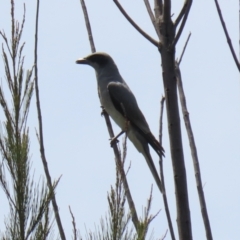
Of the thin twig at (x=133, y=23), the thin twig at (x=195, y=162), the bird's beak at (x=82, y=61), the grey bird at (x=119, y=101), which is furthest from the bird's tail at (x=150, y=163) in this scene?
the thin twig at (x=133, y=23)

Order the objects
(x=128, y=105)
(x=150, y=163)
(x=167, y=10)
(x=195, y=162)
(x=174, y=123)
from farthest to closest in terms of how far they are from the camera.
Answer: (x=128, y=105) < (x=150, y=163) < (x=195, y=162) < (x=167, y=10) < (x=174, y=123)

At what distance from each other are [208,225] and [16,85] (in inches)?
45.4

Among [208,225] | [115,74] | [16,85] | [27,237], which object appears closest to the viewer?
[27,237]

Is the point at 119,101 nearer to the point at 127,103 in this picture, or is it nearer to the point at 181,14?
the point at 127,103

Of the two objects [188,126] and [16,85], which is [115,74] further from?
[16,85]

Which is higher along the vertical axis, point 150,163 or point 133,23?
point 150,163

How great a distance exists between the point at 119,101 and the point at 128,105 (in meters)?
0.18

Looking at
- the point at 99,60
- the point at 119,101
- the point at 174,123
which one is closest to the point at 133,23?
the point at 174,123

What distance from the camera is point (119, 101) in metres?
7.86

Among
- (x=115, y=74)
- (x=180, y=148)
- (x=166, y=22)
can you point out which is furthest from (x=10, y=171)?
(x=115, y=74)

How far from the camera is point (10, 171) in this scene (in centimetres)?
282

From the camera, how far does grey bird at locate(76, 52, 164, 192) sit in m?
7.62

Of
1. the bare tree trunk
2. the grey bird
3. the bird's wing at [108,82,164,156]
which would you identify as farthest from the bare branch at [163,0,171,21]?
the bird's wing at [108,82,164,156]

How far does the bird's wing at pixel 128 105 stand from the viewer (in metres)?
7.76
